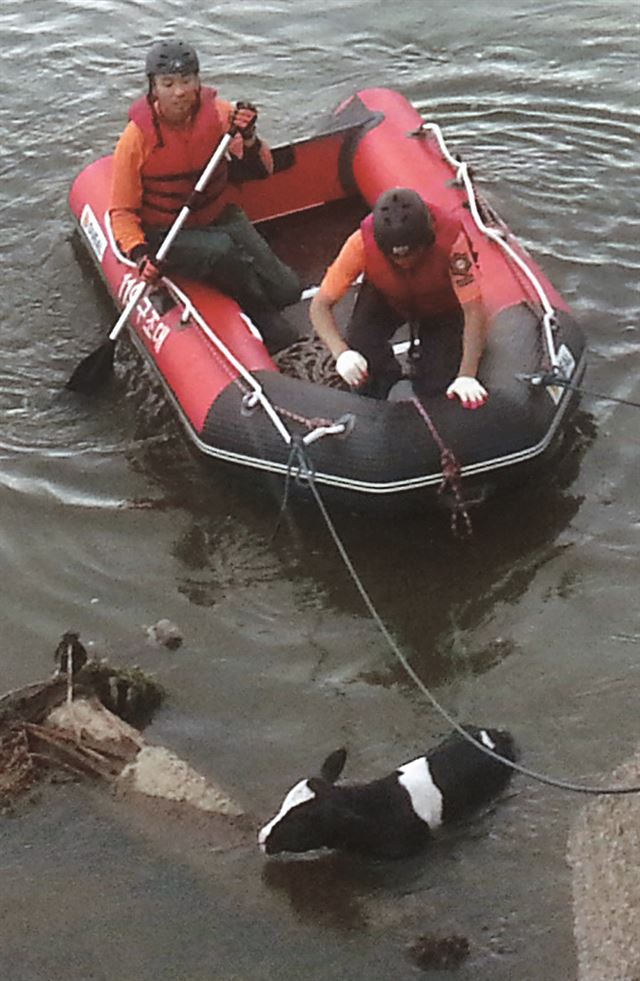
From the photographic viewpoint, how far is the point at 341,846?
13.4ft

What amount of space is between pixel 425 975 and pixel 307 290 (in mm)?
3643

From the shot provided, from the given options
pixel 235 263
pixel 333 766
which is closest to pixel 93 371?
pixel 235 263

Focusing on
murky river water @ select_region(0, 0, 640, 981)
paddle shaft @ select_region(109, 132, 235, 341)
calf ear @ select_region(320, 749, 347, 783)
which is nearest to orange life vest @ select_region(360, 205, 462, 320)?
murky river water @ select_region(0, 0, 640, 981)

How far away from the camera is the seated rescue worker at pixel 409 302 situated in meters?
5.01

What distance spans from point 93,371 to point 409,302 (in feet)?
5.26

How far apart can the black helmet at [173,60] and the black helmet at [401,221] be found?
1254mm

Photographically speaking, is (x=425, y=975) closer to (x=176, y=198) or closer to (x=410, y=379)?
(x=410, y=379)

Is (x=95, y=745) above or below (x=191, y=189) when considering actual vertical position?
below

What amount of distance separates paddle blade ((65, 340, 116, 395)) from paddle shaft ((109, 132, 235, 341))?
0.12 metres

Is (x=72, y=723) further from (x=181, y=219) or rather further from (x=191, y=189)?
(x=191, y=189)

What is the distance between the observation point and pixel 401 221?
4949 mm

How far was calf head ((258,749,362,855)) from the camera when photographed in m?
4.05

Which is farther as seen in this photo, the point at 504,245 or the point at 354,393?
the point at 504,245

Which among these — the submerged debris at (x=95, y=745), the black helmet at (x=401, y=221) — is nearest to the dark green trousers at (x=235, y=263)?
the black helmet at (x=401, y=221)
